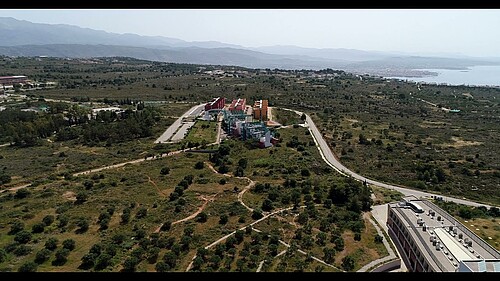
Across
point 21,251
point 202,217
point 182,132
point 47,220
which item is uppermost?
point 182,132

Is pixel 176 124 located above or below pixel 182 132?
above

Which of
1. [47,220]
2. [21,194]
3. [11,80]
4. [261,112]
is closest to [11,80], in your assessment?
[11,80]

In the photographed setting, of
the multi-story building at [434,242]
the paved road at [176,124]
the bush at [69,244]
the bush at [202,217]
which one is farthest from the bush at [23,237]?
the paved road at [176,124]

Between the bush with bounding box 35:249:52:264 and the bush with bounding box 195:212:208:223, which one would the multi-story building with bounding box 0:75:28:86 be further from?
the bush with bounding box 195:212:208:223

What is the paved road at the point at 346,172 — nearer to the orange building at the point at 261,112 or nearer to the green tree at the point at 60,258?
the orange building at the point at 261,112

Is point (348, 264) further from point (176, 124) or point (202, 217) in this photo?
point (176, 124)

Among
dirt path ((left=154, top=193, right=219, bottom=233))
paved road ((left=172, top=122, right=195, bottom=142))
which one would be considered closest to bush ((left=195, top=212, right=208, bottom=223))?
dirt path ((left=154, top=193, right=219, bottom=233))
